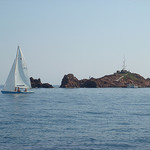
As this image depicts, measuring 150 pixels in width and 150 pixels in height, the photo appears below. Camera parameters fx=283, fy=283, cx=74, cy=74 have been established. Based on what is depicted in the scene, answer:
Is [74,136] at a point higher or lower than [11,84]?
lower

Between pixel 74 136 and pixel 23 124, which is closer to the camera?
pixel 74 136

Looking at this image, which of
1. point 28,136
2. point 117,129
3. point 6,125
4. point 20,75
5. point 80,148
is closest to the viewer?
point 80,148

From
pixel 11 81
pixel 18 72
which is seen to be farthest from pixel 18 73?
pixel 11 81

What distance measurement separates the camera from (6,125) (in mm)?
36469

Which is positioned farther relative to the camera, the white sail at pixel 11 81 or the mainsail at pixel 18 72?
the white sail at pixel 11 81

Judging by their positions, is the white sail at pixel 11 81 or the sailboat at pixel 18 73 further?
the white sail at pixel 11 81

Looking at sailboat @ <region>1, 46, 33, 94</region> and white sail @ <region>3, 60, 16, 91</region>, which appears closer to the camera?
sailboat @ <region>1, 46, 33, 94</region>

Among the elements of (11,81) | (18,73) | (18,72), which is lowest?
(11,81)

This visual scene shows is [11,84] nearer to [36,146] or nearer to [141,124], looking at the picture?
[141,124]

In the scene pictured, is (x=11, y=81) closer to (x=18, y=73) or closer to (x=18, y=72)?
(x=18, y=73)

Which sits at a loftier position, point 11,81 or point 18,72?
point 18,72

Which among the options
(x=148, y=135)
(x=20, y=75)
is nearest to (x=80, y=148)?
(x=148, y=135)

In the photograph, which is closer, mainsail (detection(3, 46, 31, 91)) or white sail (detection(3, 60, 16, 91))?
mainsail (detection(3, 46, 31, 91))

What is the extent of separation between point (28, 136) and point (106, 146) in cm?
875
